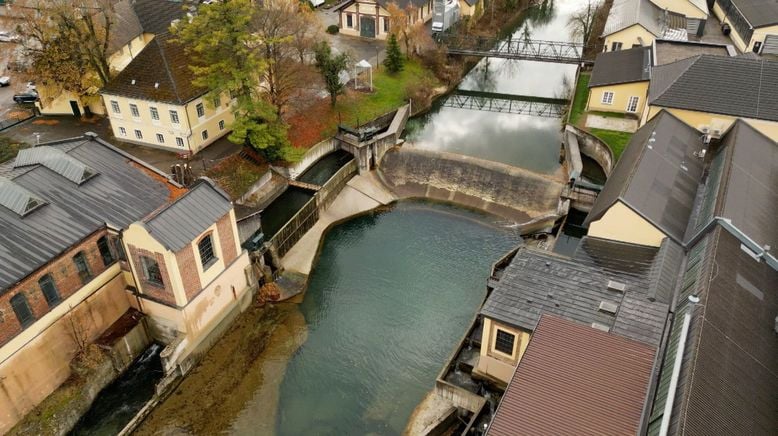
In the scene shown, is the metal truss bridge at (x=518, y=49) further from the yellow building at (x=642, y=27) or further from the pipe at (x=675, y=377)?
the pipe at (x=675, y=377)

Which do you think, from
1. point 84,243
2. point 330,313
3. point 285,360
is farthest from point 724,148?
point 84,243

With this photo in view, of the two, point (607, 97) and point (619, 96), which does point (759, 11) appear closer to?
point (619, 96)

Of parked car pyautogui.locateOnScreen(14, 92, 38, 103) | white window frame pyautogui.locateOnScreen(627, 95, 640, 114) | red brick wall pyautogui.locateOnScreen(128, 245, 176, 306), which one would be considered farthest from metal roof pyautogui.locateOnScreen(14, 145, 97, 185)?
white window frame pyautogui.locateOnScreen(627, 95, 640, 114)

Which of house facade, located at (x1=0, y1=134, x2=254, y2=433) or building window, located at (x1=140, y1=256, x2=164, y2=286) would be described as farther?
building window, located at (x1=140, y1=256, x2=164, y2=286)

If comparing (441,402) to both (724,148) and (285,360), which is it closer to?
(285,360)

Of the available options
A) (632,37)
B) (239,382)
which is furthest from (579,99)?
(239,382)

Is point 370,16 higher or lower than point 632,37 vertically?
higher

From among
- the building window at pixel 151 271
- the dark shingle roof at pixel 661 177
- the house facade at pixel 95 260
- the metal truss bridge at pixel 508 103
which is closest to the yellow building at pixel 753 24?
the metal truss bridge at pixel 508 103

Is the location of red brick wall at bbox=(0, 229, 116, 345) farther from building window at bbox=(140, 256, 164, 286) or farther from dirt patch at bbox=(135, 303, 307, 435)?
dirt patch at bbox=(135, 303, 307, 435)
